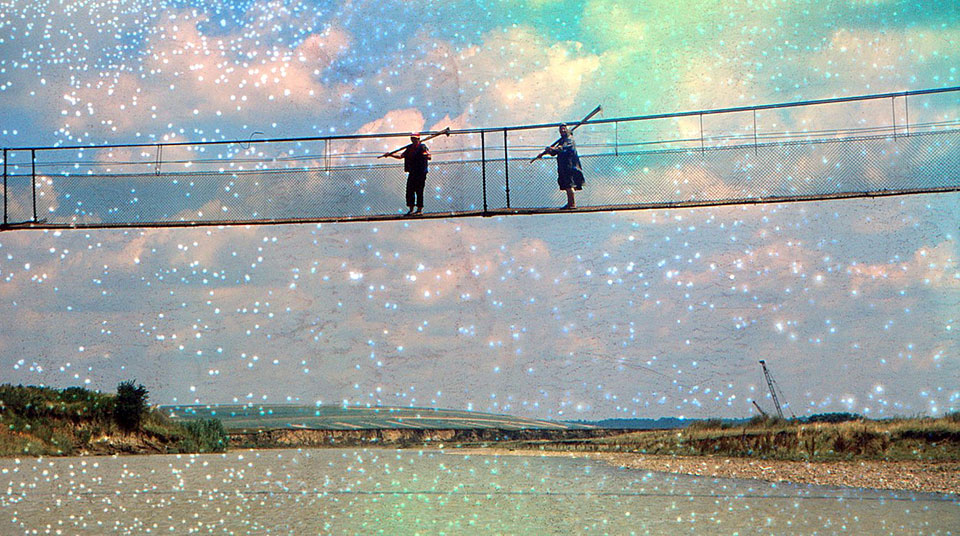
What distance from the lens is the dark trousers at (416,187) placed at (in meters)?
14.1

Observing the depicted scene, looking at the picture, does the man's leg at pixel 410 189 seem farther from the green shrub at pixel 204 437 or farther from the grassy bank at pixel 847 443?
the green shrub at pixel 204 437

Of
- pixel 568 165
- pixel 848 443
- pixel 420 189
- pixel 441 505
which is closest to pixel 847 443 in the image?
pixel 848 443

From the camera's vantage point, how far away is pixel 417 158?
14.1 m

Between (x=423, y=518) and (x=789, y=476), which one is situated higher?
(x=423, y=518)

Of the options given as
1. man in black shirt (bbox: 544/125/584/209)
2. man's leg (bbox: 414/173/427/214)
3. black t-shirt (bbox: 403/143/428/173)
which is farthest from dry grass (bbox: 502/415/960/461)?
black t-shirt (bbox: 403/143/428/173)

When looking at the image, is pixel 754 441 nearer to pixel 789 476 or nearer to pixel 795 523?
pixel 789 476

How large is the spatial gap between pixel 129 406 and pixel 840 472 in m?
26.5

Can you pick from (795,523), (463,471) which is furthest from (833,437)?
(795,523)

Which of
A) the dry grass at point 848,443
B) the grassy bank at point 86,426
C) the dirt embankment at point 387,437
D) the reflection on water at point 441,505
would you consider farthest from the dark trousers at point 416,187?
the dirt embankment at point 387,437

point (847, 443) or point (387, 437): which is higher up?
point (847, 443)

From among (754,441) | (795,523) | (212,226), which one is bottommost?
(754,441)

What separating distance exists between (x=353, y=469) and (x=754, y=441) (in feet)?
51.4

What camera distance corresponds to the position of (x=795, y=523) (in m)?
10.6

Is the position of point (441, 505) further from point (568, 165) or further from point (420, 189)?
point (568, 165)
